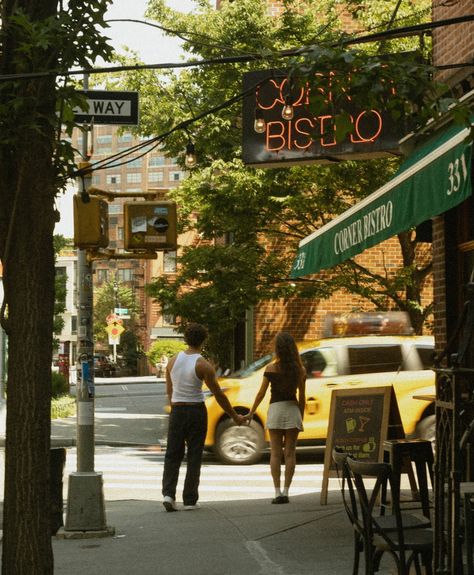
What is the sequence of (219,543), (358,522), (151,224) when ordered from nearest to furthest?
(358,522)
(219,543)
(151,224)

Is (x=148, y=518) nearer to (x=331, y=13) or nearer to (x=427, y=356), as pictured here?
(x=427, y=356)

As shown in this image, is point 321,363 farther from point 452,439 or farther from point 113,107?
point 452,439

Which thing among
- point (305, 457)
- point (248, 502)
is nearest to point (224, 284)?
point (305, 457)

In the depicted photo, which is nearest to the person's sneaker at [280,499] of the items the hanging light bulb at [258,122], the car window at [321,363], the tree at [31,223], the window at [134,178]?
the hanging light bulb at [258,122]

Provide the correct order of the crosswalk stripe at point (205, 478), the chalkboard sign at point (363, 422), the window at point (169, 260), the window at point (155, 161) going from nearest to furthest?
1. the chalkboard sign at point (363, 422)
2. the crosswalk stripe at point (205, 478)
3. the window at point (169, 260)
4. the window at point (155, 161)

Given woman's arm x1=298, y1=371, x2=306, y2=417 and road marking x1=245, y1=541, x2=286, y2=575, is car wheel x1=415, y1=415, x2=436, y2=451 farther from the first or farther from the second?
road marking x1=245, y1=541, x2=286, y2=575

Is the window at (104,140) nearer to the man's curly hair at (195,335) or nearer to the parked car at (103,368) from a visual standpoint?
the parked car at (103,368)

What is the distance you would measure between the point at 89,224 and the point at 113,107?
137 centimetres

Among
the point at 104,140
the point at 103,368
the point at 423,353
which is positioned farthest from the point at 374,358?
the point at 104,140

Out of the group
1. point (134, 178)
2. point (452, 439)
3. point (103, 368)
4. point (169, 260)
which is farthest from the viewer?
point (134, 178)

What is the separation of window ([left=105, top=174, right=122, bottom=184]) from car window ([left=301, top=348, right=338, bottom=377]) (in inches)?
6288

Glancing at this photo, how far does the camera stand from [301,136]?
1183 centimetres

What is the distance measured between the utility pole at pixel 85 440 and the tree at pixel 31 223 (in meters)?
2.90

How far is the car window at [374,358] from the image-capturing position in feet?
54.9
